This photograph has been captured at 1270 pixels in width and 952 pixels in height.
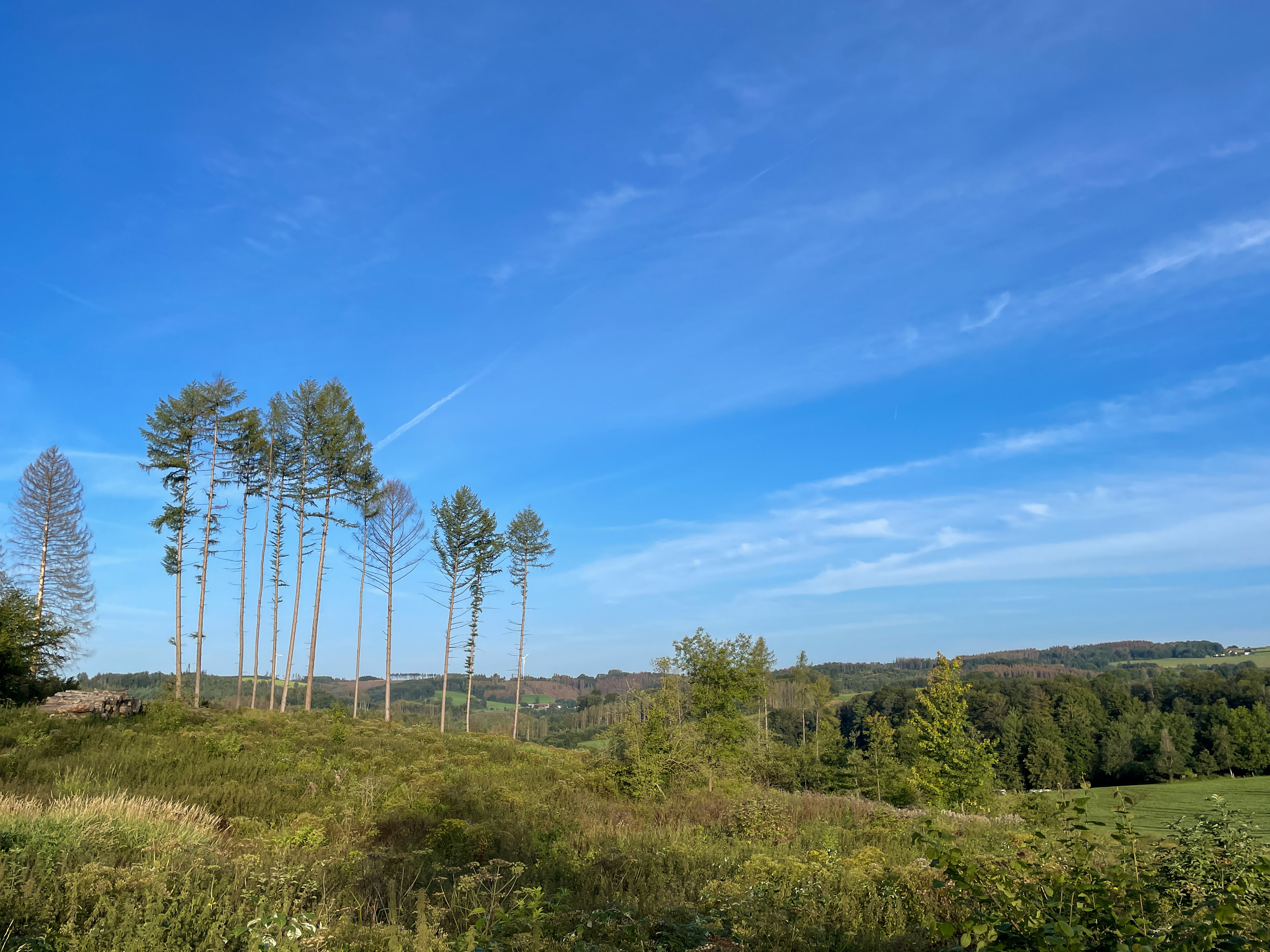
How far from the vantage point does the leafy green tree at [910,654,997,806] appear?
2225 centimetres

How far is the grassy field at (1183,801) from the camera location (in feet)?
32.3

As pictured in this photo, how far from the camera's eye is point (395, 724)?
29953 mm

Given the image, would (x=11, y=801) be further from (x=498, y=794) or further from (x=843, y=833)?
(x=843, y=833)

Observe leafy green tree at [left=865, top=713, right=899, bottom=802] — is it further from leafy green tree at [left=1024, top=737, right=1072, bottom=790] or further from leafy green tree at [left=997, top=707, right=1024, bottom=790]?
leafy green tree at [left=1024, top=737, right=1072, bottom=790]

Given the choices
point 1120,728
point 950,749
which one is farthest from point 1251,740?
point 950,749

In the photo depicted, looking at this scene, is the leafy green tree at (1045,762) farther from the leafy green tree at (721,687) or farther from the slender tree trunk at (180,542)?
the slender tree trunk at (180,542)

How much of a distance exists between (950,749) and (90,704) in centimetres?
2665

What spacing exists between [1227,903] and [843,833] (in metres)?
12.1

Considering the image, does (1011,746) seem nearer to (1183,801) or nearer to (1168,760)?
(1168,760)

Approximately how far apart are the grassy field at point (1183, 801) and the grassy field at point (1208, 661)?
276 ft

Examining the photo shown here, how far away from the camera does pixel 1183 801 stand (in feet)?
113

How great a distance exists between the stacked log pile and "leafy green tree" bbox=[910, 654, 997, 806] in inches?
974

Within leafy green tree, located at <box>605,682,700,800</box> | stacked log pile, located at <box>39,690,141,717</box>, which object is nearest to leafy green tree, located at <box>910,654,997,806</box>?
leafy green tree, located at <box>605,682,700,800</box>

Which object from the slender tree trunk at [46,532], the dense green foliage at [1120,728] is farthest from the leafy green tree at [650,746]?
the dense green foliage at [1120,728]
